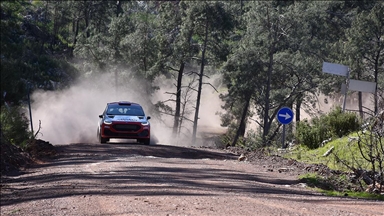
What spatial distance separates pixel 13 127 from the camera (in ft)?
85.7

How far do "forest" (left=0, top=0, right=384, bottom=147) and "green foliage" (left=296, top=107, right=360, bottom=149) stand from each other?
628 cm

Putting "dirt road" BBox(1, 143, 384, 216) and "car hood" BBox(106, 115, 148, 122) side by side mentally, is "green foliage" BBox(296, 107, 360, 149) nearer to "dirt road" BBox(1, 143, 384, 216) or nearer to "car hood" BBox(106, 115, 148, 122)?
"car hood" BBox(106, 115, 148, 122)

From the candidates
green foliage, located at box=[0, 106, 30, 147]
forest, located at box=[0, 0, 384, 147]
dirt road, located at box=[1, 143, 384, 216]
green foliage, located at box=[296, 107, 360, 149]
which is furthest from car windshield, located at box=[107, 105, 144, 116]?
dirt road, located at box=[1, 143, 384, 216]

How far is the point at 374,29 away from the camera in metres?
44.4

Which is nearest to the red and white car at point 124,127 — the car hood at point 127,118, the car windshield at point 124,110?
the car hood at point 127,118

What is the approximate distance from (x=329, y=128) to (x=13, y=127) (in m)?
11.8

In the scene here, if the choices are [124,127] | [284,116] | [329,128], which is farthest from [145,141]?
[329,128]

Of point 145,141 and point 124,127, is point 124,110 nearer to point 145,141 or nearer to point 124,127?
point 124,127

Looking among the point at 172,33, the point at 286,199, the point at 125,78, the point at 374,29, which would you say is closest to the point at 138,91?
the point at 125,78

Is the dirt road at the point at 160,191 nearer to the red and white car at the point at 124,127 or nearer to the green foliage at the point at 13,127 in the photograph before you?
the green foliage at the point at 13,127

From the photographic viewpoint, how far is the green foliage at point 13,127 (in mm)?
25594

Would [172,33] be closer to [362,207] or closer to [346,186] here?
[346,186]

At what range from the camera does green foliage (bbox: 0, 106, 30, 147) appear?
84.0ft

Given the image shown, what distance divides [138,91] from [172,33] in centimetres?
632
